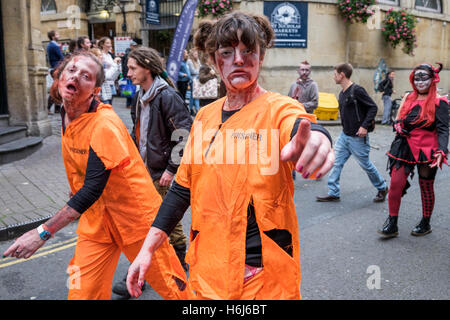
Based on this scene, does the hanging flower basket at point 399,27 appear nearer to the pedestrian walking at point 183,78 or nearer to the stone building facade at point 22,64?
the pedestrian walking at point 183,78

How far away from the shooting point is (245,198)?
6.02ft

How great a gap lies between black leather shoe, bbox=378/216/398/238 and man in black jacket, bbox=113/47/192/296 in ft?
8.01

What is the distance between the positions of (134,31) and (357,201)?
50.1 ft

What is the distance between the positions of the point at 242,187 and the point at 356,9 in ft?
47.6

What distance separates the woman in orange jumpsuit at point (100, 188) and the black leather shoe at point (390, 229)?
2943mm

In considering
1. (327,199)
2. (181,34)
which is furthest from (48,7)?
(327,199)

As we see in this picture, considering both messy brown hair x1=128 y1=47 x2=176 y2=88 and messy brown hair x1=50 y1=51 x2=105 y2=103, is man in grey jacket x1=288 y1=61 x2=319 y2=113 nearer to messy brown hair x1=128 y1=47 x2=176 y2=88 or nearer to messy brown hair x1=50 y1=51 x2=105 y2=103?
messy brown hair x1=128 y1=47 x2=176 y2=88

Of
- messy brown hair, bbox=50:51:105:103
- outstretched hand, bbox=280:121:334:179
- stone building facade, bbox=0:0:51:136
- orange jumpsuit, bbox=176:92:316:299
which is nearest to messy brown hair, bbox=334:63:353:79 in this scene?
messy brown hair, bbox=50:51:105:103

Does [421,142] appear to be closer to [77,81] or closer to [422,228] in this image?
[422,228]

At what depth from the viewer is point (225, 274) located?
1866mm

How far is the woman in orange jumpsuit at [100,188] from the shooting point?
2.63 m

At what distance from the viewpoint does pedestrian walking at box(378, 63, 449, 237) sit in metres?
4.91
